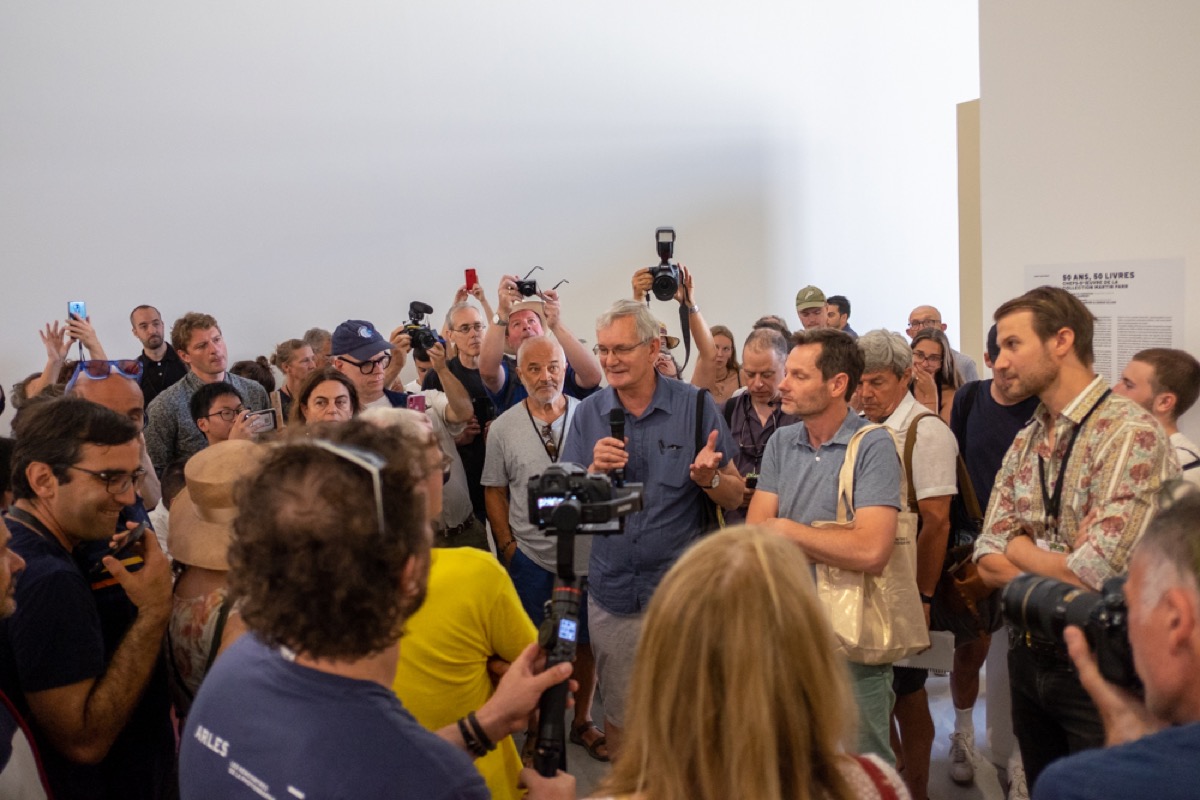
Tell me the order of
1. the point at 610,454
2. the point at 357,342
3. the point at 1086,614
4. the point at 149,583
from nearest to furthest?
the point at 1086,614, the point at 149,583, the point at 610,454, the point at 357,342

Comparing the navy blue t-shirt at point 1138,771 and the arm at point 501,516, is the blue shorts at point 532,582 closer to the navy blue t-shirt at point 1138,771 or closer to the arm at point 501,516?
the arm at point 501,516

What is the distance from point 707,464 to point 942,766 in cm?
164

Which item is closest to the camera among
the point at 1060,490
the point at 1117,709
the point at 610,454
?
the point at 1117,709

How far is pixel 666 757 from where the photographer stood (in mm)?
1051

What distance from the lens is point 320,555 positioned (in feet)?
3.62

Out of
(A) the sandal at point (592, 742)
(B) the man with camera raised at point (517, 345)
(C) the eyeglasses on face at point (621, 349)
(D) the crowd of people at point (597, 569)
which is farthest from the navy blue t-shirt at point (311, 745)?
(B) the man with camera raised at point (517, 345)

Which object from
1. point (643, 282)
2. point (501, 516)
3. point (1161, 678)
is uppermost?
point (643, 282)

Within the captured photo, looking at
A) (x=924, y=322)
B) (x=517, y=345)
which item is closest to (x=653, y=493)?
(x=517, y=345)

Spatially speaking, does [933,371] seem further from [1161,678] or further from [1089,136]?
[1161,678]

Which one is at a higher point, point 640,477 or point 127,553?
point 127,553

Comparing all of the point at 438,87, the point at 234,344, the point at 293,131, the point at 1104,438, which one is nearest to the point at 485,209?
the point at 438,87

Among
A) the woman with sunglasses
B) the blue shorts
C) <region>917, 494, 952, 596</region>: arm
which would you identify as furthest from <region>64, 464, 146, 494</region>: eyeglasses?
the woman with sunglasses

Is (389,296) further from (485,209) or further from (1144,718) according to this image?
(1144,718)

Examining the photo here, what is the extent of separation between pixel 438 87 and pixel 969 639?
5.29 metres
